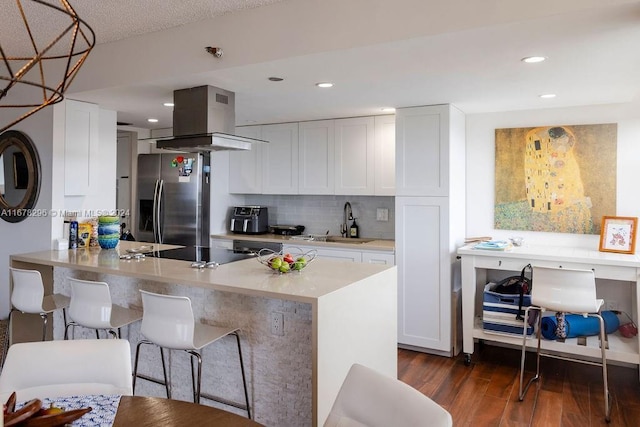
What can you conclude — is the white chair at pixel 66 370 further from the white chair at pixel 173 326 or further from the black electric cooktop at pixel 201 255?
the black electric cooktop at pixel 201 255

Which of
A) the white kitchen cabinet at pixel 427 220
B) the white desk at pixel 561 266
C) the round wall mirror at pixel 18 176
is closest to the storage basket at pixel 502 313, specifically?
the white desk at pixel 561 266

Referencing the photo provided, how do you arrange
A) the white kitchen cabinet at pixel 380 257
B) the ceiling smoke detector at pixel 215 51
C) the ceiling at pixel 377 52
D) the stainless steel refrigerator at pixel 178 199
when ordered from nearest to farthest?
the ceiling at pixel 377 52, the ceiling smoke detector at pixel 215 51, the white kitchen cabinet at pixel 380 257, the stainless steel refrigerator at pixel 178 199

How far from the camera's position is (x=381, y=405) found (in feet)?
4.35

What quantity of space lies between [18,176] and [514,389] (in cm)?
434

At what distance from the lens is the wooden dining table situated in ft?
4.48

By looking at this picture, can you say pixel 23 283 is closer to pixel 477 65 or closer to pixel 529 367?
pixel 477 65

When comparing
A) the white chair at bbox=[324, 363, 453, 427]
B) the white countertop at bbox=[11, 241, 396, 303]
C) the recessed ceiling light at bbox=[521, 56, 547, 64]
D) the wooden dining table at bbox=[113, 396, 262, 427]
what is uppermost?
the recessed ceiling light at bbox=[521, 56, 547, 64]

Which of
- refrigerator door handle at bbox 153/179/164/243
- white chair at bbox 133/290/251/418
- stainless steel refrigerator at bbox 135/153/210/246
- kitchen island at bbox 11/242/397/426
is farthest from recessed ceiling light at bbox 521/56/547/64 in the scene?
refrigerator door handle at bbox 153/179/164/243

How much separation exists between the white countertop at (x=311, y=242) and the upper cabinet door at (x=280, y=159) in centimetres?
52

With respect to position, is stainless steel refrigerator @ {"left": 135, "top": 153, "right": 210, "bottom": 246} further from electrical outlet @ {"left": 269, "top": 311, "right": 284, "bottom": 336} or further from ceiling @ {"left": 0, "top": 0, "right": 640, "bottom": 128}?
electrical outlet @ {"left": 269, "top": 311, "right": 284, "bottom": 336}

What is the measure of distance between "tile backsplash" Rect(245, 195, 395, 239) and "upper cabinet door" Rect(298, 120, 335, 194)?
0.37 m

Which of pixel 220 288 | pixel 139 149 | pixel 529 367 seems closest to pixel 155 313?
pixel 220 288

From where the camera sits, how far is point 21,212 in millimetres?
3943

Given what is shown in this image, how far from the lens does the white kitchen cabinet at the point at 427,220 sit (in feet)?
12.9
